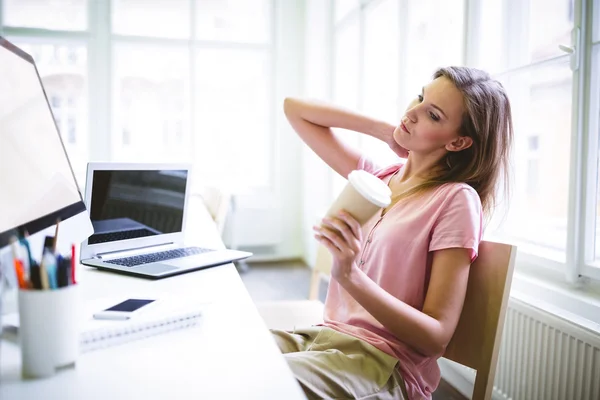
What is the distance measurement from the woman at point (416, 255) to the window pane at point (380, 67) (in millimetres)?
2022

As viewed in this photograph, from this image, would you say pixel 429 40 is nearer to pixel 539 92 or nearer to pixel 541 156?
pixel 539 92

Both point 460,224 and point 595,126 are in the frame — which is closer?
point 460,224

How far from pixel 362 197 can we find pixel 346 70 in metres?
3.57

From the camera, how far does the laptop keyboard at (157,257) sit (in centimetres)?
129

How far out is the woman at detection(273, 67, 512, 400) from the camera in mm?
922

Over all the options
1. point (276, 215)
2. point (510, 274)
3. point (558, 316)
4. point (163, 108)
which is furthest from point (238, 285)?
point (163, 108)

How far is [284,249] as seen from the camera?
487 cm

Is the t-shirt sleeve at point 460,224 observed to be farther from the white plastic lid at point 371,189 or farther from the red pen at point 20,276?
the red pen at point 20,276

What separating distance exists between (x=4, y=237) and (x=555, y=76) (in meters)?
1.92

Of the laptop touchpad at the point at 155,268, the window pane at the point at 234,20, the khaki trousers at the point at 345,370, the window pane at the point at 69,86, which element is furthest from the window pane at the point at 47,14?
the khaki trousers at the point at 345,370

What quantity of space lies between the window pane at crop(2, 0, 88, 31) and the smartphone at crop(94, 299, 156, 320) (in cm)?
425

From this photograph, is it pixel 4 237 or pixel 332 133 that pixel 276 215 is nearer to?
pixel 332 133

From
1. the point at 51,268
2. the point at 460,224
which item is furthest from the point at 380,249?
the point at 51,268

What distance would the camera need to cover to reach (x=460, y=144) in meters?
1.15
